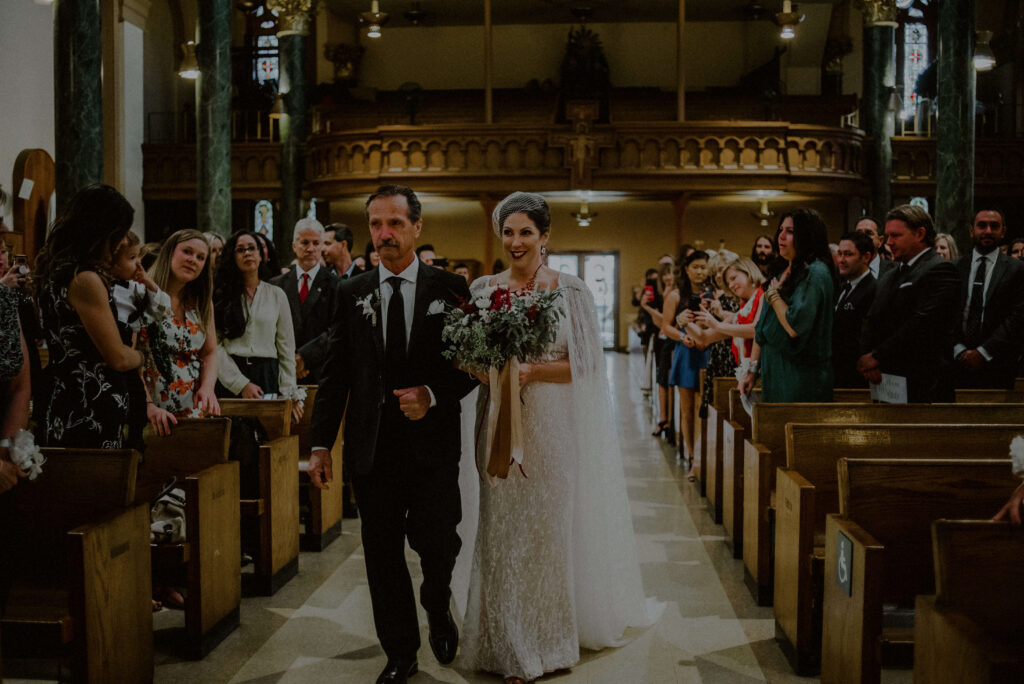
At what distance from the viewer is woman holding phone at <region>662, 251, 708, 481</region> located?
24.3 ft

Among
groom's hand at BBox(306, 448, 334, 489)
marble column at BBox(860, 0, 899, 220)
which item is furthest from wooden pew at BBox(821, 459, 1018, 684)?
marble column at BBox(860, 0, 899, 220)

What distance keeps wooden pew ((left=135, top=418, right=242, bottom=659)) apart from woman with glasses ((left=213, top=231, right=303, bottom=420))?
42.1 inches

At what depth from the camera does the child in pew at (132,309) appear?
355cm

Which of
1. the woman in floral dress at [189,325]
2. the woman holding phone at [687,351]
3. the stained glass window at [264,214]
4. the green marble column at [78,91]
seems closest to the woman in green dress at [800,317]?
the woman holding phone at [687,351]

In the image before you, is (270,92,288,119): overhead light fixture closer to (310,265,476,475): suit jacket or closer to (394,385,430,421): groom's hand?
(310,265,476,475): suit jacket

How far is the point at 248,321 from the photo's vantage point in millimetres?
5219

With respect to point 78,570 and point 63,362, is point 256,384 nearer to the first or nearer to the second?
point 63,362

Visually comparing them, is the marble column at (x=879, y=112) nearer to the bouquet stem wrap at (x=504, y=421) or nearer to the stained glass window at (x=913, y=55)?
the stained glass window at (x=913, y=55)

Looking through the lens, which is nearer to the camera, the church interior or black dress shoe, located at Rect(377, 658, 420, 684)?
black dress shoe, located at Rect(377, 658, 420, 684)

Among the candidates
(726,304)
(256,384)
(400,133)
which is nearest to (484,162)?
(400,133)

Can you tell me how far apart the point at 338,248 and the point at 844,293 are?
332cm

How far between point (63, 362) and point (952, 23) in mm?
9515

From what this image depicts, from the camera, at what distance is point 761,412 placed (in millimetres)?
4508

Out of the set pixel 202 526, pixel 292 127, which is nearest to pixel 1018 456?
pixel 202 526
